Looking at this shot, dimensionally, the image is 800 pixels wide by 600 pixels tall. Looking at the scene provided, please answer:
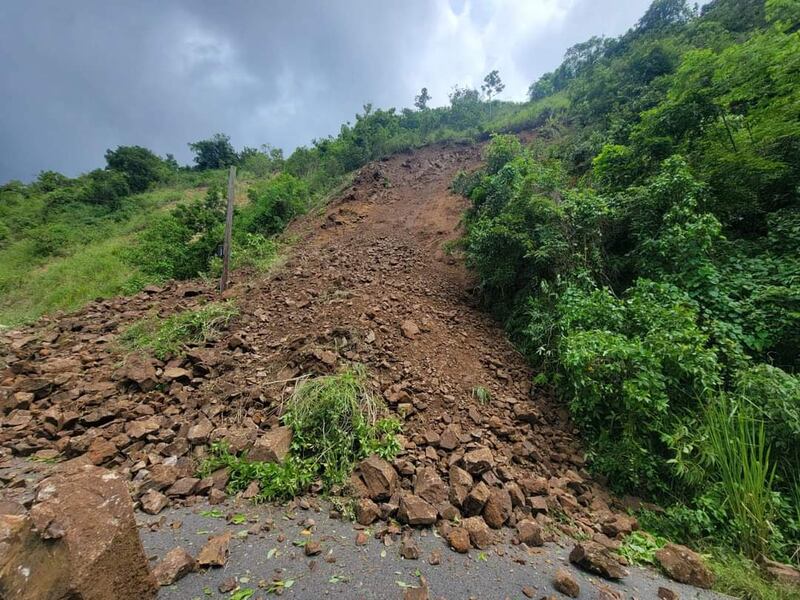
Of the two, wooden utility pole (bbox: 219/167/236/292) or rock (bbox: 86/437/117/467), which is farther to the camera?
wooden utility pole (bbox: 219/167/236/292)

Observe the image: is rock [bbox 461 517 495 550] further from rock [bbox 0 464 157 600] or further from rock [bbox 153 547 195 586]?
rock [bbox 0 464 157 600]

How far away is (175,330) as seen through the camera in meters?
4.05

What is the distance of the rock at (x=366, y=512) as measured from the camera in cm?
206

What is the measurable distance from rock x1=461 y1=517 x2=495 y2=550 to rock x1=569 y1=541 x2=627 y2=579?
50 centimetres

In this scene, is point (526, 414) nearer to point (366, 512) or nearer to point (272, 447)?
point (366, 512)

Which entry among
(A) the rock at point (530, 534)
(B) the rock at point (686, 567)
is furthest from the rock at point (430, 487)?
(B) the rock at point (686, 567)

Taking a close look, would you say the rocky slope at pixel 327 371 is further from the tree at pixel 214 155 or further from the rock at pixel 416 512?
the tree at pixel 214 155

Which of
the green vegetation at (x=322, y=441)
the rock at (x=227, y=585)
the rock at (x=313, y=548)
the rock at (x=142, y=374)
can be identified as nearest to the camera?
the rock at (x=227, y=585)

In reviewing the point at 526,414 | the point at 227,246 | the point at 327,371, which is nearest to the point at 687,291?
the point at 526,414

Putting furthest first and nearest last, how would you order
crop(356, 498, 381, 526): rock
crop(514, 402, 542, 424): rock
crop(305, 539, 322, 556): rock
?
1. crop(514, 402, 542, 424): rock
2. crop(356, 498, 381, 526): rock
3. crop(305, 539, 322, 556): rock

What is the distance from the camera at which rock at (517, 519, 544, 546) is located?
203 cm

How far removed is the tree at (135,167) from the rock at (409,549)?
1012 inches

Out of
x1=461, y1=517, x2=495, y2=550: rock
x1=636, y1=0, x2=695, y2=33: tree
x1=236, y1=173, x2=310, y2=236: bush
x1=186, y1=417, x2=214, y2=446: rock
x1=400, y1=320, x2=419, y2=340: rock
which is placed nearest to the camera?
x1=461, y1=517, x2=495, y2=550: rock

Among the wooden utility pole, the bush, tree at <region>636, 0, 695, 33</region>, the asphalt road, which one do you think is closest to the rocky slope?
the asphalt road
